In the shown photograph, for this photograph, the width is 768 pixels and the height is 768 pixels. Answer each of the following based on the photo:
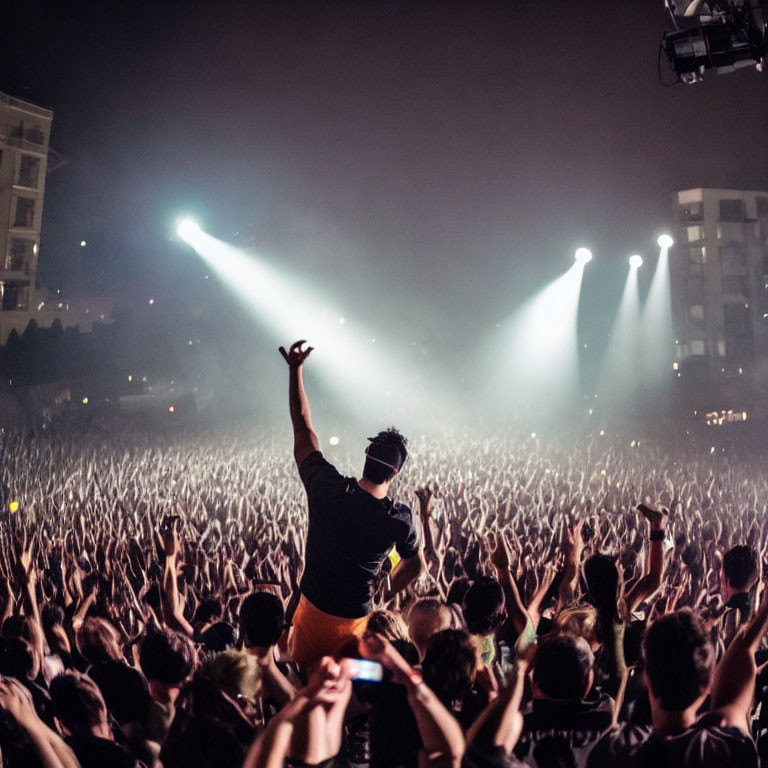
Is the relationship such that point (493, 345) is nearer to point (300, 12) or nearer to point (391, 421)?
point (391, 421)

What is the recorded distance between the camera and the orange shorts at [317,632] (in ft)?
11.2

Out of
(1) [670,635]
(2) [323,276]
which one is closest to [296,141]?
(2) [323,276]

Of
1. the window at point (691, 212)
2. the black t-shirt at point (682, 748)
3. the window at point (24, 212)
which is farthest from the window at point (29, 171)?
the window at point (691, 212)

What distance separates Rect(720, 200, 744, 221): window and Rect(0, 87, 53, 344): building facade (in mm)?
21279

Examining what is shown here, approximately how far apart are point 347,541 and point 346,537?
0.7 inches

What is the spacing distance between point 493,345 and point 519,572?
13653 mm

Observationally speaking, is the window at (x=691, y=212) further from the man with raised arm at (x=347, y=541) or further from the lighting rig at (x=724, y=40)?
the man with raised arm at (x=347, y=541)

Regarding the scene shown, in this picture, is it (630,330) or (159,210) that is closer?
(159,210)

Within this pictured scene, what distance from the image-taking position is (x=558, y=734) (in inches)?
95.9

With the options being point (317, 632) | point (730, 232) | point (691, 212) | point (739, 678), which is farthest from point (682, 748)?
point (730, 232)

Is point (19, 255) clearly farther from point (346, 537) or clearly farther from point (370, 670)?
point (370, 670)

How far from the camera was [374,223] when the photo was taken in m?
11.2

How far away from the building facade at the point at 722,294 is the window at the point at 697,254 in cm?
4

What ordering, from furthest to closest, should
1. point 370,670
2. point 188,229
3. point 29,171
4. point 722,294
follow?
point 722,294, point 188,229, point 29,171, point 370,670
